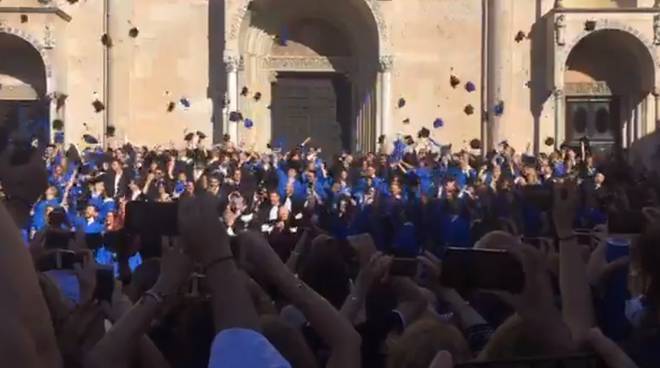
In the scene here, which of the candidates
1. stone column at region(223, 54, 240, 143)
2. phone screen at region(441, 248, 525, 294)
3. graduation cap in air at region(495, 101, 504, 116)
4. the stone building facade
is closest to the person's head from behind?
phone screen at region(441, 248, 525, 294)

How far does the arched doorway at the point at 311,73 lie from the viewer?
27312 millimetres

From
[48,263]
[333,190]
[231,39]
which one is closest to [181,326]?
[48,263]

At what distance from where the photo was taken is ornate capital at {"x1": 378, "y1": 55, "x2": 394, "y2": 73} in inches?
1048

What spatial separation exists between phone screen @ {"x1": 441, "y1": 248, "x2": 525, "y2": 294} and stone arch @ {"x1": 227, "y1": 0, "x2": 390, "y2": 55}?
883 inches

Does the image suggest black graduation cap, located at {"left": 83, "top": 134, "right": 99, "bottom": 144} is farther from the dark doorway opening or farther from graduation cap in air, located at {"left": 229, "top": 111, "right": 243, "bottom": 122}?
the dark doorway opening

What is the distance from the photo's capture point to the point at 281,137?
1095 inches

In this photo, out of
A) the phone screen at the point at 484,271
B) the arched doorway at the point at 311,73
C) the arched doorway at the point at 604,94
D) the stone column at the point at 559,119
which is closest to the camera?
the phone screen at the point at 484,271

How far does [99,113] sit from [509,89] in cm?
1018

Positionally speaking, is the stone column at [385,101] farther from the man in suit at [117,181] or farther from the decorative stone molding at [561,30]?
the man in suit at [117,181]

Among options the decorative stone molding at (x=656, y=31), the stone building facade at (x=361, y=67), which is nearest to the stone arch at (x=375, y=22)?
the stone building facade at (x=361, y=67)

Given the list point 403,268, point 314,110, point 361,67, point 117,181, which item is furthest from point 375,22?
point 403,268

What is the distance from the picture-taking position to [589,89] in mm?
27844

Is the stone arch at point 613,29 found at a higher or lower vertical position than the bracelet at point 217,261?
higher

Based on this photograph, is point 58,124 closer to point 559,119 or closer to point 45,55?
point 45,55
